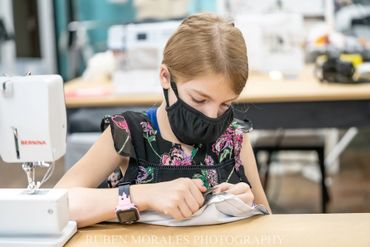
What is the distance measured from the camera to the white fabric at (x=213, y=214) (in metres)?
1.11

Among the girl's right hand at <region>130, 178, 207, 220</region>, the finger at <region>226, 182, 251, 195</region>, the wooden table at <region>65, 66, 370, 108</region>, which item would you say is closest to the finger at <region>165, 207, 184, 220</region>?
the girl's right hand at <region>130, 178, 207, 220</region>

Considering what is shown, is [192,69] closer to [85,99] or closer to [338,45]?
[85,99]

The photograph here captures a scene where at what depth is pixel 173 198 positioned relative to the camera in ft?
3.61

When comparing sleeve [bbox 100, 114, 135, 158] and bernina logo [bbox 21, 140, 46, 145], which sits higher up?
bernina logo [bbox 21, 140, 46, 145]

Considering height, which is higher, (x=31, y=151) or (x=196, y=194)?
(x=31, y=151)

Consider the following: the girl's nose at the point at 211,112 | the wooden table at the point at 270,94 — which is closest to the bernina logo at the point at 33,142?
the girl's nose at the point at 211,112

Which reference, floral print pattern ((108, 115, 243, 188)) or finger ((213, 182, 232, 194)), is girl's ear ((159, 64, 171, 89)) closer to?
floral print pattern ((108, 115, 243, 188))

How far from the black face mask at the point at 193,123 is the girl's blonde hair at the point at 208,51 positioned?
0.21 ft

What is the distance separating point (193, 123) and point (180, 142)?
9 cm

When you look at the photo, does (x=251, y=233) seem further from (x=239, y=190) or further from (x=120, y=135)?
(x=120, y=135)

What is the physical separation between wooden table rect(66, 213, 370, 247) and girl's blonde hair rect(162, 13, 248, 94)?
12.4 inches

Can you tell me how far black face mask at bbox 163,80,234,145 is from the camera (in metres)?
1.27

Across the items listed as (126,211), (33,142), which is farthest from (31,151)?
(126,211)

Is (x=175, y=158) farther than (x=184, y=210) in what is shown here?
Yes
